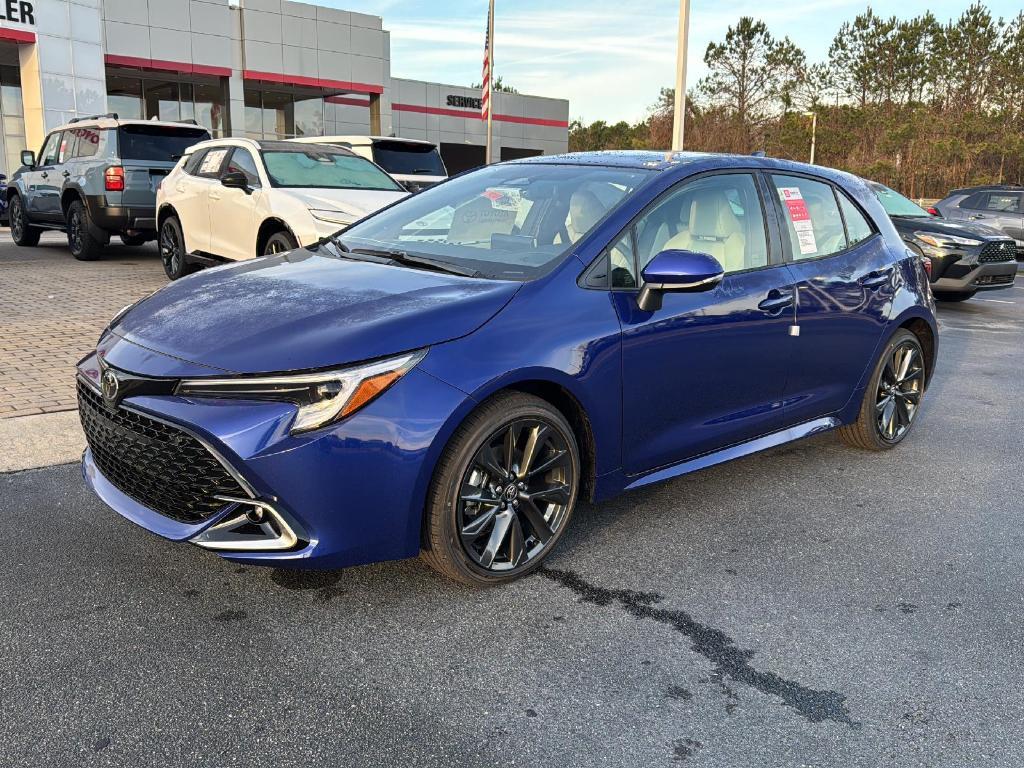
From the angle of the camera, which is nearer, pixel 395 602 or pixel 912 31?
pixel 395 602

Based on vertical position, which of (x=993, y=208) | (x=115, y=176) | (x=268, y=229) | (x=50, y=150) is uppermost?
(x=50, y=150)

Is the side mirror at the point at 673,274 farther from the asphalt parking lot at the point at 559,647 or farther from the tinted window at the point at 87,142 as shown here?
the tinted window at the point at 87,142

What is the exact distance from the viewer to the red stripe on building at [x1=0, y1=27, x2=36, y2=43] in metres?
23.9

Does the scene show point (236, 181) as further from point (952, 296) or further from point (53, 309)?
point (952, 296)

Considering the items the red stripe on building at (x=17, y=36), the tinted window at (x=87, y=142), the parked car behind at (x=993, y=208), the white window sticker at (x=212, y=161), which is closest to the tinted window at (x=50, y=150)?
the tinted window at (x=87, y=142)

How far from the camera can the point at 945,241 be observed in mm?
12094

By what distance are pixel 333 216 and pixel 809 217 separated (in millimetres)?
5609

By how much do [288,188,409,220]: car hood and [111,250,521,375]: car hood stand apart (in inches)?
219

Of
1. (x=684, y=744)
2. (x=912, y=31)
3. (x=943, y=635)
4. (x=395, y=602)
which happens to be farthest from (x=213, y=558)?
(x=912, y=31)

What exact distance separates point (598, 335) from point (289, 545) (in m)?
1.38

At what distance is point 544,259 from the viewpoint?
3.71 metres

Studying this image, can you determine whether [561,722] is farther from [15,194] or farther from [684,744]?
[15,194]

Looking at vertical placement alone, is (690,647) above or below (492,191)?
below

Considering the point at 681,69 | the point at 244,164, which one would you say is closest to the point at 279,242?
the point at 244,164
